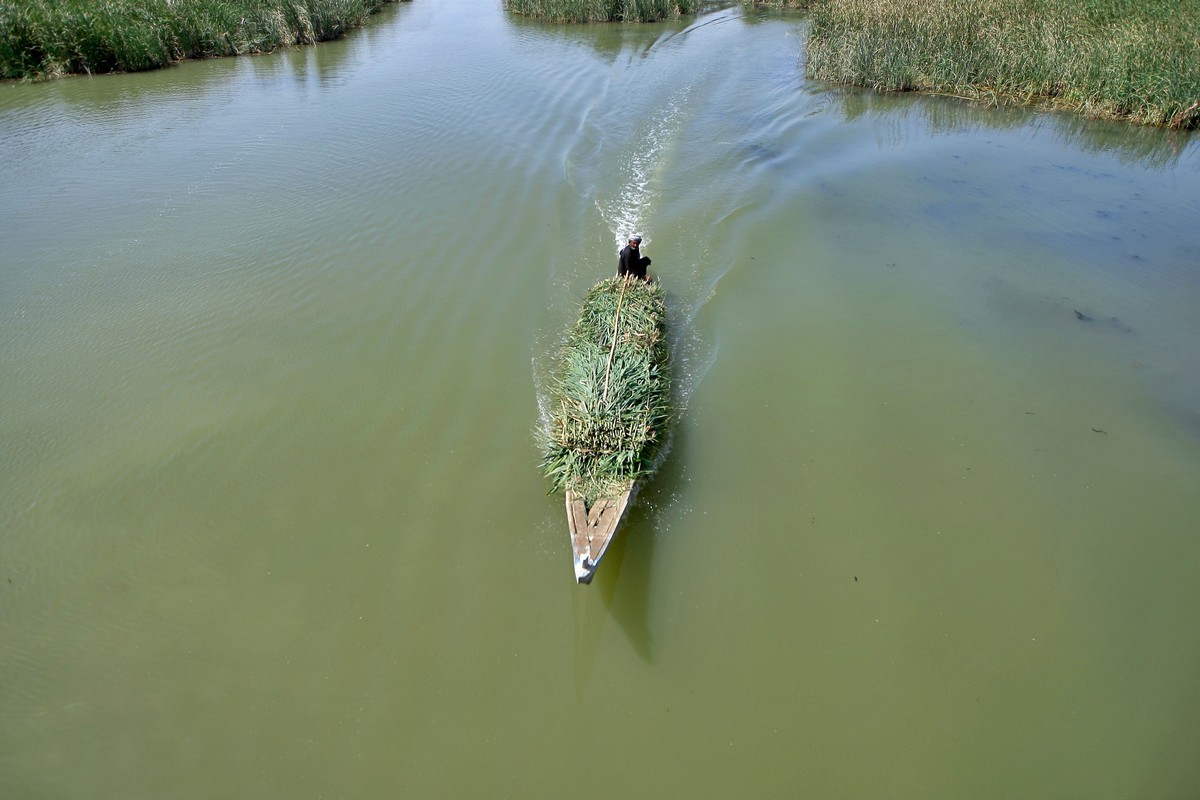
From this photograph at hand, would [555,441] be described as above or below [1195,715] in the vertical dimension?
above

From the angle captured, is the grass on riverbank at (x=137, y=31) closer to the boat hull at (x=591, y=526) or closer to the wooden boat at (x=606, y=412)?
the wooden boat at (x=606, y=412)

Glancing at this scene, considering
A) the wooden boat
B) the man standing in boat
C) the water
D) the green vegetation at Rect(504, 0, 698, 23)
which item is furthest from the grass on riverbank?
the wooden boat

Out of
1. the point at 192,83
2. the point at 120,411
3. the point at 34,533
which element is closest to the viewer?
the point at 34,533

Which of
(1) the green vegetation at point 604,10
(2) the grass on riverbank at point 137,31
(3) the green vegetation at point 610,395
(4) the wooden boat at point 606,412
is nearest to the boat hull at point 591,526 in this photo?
(4) the wooden boat at point 606,412

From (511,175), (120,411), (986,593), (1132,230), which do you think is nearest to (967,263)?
(1132,230)

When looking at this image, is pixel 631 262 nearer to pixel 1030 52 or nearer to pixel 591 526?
pixel 591 526

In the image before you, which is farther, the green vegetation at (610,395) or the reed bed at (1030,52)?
the reed bed at (1030,52)

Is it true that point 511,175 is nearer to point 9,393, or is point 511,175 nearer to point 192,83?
point 9,393

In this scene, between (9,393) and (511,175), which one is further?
(511,175)
